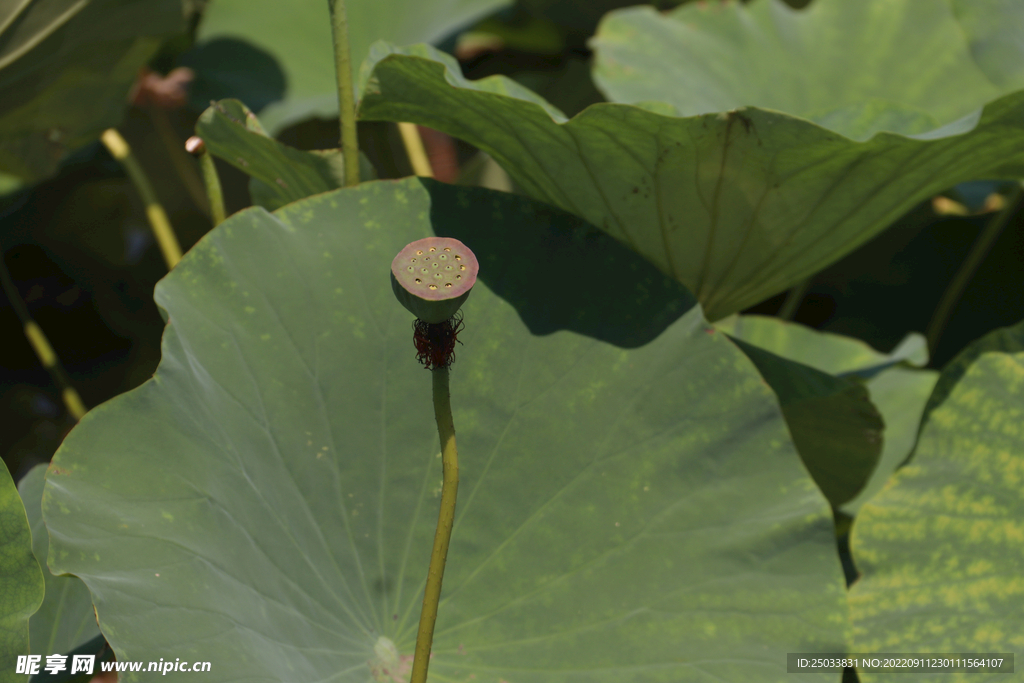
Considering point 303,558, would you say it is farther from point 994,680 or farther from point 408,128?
point 408,128

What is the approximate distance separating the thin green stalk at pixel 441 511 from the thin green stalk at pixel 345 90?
0.43 m

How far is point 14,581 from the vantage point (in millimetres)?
625

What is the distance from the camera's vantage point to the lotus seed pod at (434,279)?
493 mm

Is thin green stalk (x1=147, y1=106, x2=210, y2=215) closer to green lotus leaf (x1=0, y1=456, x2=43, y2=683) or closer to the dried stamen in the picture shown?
green lotus leaf (x1=0, y1=456, x2=43, y2=683)

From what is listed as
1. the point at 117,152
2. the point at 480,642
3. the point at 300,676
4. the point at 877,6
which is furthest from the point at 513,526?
the point at 877,6

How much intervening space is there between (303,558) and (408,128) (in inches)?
39.7

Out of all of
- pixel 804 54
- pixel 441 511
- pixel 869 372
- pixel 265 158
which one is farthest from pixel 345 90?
pixel 804 54

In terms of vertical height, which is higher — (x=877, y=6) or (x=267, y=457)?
(x=267, y=457)

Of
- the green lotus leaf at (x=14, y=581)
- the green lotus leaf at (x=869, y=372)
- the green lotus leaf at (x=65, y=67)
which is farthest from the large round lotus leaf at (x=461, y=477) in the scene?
the green lotus leaf at (x=65, y=67)

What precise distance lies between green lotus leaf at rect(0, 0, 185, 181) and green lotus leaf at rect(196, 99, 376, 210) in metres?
0.39

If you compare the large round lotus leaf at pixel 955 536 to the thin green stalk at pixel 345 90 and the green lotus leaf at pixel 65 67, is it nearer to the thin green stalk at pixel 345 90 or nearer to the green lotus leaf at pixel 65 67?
the thin green stalk at pixel 345 90

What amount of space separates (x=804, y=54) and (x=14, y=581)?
5.21ft

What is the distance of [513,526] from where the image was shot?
81 centimetres

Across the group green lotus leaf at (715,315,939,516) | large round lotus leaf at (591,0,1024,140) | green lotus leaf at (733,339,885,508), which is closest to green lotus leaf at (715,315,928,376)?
green lotus leaf at (715,315,939,516)
